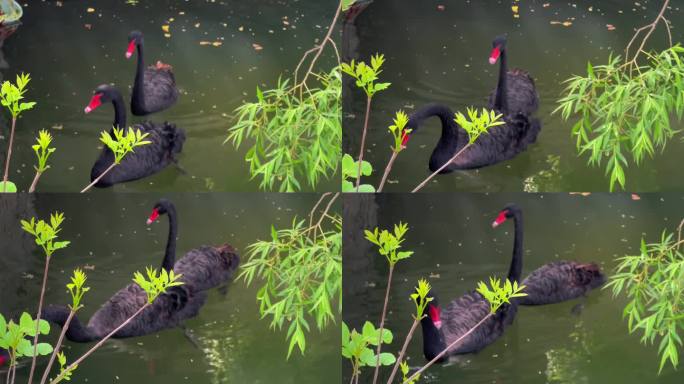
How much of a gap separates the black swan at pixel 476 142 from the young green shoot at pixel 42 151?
3.13 ft

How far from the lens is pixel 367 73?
7.96ft

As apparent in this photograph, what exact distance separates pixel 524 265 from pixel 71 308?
3.96 ft

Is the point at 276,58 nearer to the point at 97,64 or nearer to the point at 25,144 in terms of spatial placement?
the point at 97,64

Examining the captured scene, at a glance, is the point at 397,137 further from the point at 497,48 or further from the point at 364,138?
the point at 497,48

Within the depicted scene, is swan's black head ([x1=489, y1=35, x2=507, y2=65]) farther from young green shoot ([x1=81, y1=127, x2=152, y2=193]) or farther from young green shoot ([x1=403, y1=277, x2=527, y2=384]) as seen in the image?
young green shoot ([x1=81, y1=127, x2=152, y2=193])

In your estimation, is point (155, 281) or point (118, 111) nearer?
point (155, 281)

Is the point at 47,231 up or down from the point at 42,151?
down

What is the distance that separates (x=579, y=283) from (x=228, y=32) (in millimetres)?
1156

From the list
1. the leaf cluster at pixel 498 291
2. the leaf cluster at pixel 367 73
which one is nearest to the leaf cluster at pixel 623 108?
the leaf cluster at pixel 498 291

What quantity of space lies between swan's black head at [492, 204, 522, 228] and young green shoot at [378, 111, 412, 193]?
31 cm

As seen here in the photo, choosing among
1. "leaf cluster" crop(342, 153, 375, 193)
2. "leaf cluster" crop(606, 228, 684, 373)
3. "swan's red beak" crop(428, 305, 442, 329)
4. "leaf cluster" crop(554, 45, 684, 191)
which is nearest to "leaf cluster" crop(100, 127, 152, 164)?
"leaf cluster" crop(342, 153, 375, 193)

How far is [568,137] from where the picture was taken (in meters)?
2.48

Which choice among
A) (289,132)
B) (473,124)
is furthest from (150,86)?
(473,124)

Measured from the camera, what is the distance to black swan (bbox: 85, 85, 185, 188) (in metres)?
2.47
